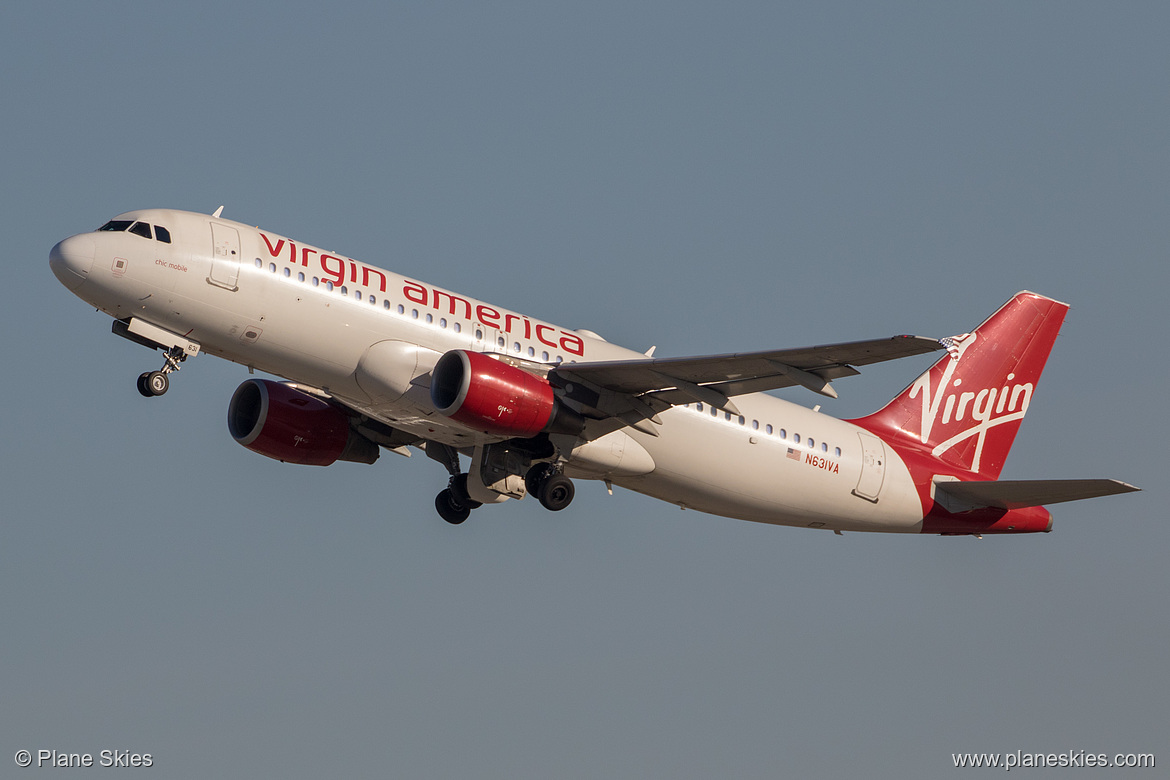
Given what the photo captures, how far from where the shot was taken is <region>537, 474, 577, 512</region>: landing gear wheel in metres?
33.5

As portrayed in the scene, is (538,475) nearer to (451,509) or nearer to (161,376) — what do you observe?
(451,509)

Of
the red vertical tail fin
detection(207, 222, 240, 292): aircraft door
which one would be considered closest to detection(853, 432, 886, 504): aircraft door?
the red vertical tail fin

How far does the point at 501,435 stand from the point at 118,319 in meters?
8.96

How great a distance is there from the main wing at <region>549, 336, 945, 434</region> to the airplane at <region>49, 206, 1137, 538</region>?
0.17ft

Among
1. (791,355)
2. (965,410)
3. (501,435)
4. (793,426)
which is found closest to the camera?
(791,355)

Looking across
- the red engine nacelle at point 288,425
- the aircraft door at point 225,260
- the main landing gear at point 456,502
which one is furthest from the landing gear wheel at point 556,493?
the aircraft door at point 225,260

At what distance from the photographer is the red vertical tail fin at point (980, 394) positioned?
4009 centimetres

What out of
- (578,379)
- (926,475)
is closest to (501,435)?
(578,379)

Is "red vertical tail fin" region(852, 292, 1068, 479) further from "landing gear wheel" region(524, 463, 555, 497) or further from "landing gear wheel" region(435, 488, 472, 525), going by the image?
"landing gear wheel" region(435, 488, 472, 525)

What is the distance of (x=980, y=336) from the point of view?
1657 inches

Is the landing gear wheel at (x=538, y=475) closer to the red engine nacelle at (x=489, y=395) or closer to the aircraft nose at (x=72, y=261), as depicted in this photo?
the red engine nacelle at (x=489, y=395)

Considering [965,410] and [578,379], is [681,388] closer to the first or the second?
[578,379]

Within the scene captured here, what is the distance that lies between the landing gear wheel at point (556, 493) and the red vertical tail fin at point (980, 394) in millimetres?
10044

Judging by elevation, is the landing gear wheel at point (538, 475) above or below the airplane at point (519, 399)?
below
